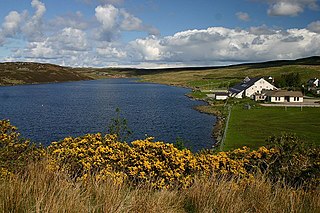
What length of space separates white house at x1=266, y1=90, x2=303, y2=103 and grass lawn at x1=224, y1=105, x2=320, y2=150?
2423 centimetres

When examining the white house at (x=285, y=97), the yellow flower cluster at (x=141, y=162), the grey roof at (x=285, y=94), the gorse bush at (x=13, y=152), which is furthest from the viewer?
the grey roof at (x=285, y=94)

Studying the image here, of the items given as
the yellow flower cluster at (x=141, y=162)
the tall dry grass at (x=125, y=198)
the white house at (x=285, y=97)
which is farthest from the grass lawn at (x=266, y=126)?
the tall dry grass at (x=125, y=198)

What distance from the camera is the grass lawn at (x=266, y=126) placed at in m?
39.6

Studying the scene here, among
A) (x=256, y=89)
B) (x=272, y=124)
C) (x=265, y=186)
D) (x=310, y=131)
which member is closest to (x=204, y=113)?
(x=272, y=124)

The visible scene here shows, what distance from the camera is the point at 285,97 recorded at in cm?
9506

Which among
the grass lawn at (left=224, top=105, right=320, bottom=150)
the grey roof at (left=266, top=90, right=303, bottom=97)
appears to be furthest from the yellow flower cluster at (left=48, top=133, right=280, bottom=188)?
the grey roof at (left=266, top=90, right=303, bottom=97)

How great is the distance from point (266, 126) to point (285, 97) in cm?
4739

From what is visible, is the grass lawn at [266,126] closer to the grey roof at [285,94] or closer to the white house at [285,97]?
the white house at [285,97]

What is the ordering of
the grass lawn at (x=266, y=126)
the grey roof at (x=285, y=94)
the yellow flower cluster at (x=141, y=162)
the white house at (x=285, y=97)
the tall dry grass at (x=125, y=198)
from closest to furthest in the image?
the tall dry grass at (x=125, y=198) → the yellow flower cluster at (x=141, y=162) → the grass lawn at (x=266, y=126) → the white house at (x=285, y=97) → the grey roof at (x=285, y=94)

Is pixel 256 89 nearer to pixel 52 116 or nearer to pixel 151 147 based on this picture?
pixel 52 116

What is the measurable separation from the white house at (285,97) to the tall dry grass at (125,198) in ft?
306

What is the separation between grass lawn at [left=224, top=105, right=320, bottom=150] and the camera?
1558 inches

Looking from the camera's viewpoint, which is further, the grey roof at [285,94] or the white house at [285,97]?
the grey roof at [285,94]

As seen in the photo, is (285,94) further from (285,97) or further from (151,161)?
(151,161)
